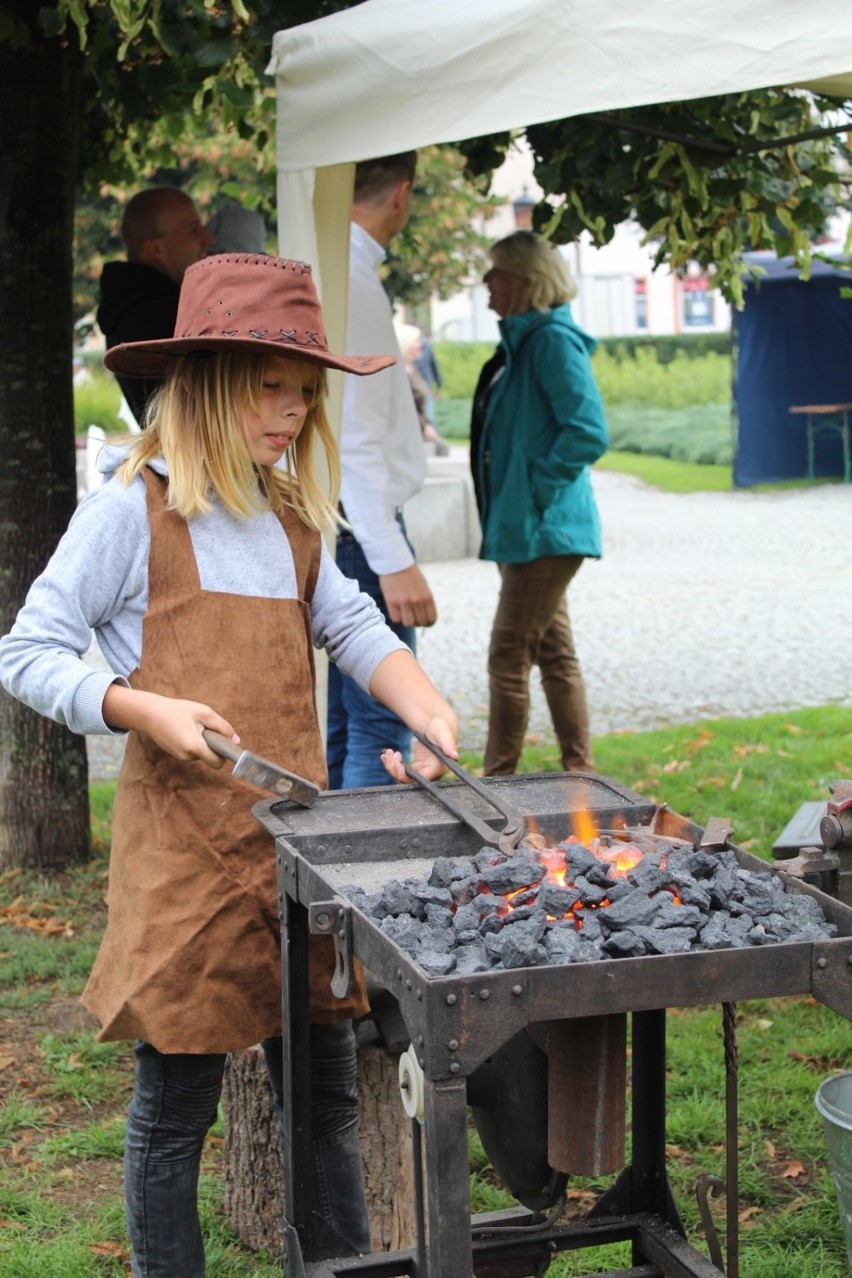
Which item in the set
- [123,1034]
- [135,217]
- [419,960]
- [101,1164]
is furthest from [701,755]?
[419,960]

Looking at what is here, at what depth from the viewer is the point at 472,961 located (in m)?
1.94

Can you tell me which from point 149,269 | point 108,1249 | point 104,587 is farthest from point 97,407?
point 104,587

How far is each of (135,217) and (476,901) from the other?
358 cm

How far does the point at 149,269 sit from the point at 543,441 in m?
1.56

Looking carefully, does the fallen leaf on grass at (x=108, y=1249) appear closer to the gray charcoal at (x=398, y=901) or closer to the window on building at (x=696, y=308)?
the gray charcoal at (x=398, y=901)

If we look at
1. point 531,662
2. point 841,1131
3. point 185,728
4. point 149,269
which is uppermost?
point 149,269

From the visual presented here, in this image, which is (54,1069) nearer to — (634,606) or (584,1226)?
(584,1226)

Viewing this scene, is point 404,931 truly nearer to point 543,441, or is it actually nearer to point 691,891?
point 691,891

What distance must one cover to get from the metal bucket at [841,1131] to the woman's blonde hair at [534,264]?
348 cm

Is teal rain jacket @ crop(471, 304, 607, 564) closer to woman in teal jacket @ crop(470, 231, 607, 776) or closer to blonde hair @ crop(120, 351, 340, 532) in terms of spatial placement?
woman in teal jacket @ crop(470, 231, 607, 776)

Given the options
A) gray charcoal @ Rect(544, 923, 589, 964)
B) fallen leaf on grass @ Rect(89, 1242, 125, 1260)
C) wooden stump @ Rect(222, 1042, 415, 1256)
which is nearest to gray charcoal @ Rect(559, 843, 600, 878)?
gray charcoal @ Rect(544, 923, 589, 964)

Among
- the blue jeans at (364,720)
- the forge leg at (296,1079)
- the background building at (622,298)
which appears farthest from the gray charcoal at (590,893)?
the background building at (622,298)

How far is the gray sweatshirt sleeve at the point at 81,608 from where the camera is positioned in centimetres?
243

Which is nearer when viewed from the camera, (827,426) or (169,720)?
(169,720)
